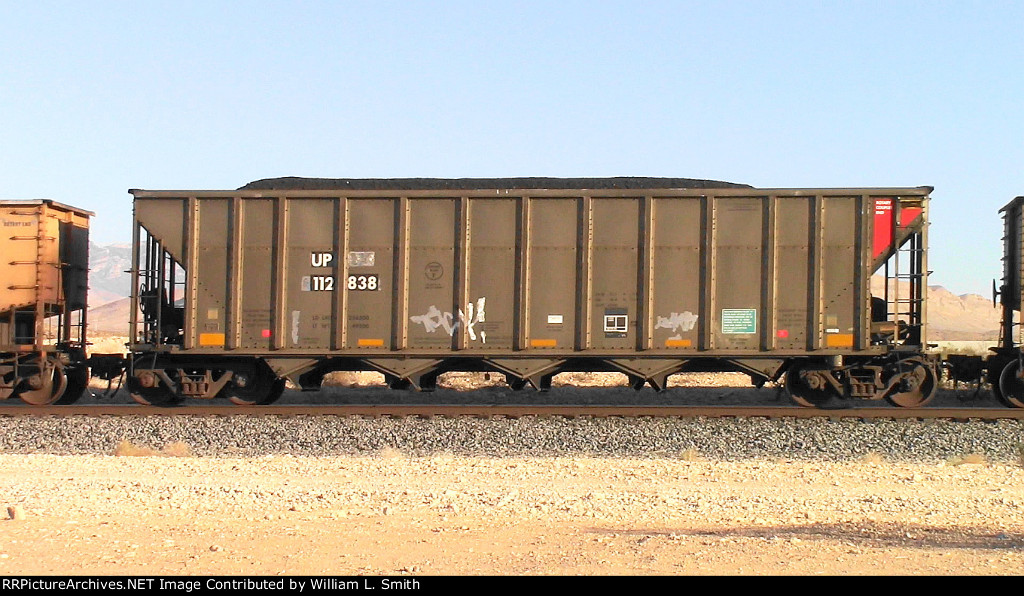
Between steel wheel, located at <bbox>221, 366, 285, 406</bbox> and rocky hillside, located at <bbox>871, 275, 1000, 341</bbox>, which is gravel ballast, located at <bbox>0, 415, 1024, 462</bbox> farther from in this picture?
rocky hillside, located at <bbox>871, 275, 1000, 341</bbox>

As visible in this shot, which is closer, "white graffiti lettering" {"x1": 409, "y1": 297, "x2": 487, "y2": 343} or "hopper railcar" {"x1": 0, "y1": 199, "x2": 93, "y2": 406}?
"white graffiti lettering" {"x1": 409, "y1": 297, "x2": 487, "y2": 343}

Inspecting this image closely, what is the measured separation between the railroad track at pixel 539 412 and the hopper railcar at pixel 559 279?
28.6 inches

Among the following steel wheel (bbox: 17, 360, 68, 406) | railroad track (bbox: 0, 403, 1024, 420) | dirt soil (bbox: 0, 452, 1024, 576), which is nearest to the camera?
dirt soil (bbox: 0, 452, 1024, 576)

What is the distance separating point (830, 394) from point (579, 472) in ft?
21.9

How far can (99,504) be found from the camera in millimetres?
7188

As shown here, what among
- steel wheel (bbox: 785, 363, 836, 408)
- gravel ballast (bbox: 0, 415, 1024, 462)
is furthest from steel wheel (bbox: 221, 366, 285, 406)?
steel wheel (bbox: 785, 363, 836, 408)

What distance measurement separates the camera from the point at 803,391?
14258 mm

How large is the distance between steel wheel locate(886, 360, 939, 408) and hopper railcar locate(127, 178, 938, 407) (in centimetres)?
3

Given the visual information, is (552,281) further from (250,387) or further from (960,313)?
(960,313)

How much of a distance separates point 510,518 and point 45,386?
11164mm

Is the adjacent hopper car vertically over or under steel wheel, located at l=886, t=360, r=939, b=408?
over

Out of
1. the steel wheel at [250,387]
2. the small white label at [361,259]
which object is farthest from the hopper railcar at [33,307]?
the small white label at [361,259]

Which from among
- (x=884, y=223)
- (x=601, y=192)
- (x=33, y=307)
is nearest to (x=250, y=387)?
(x=33, y=307)

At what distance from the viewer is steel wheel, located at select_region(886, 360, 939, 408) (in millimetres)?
13844
